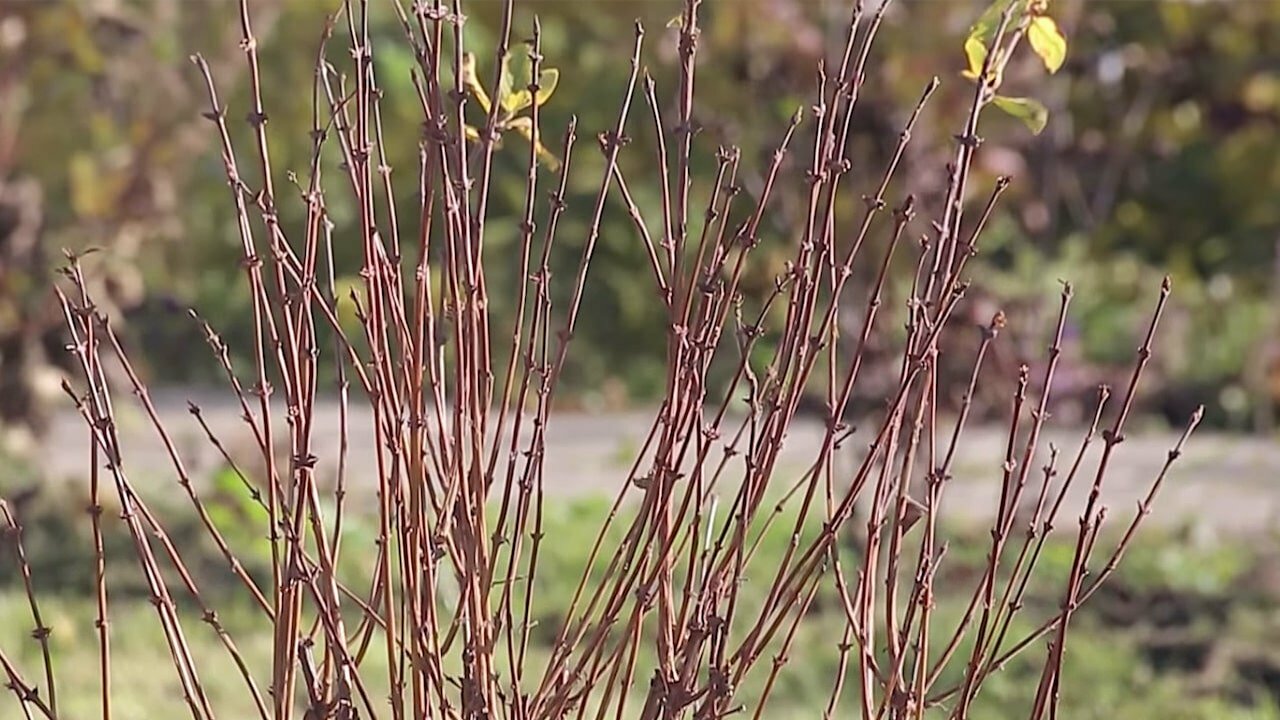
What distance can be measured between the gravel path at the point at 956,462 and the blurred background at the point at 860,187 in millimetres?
62

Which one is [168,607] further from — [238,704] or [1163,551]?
[1163,551]

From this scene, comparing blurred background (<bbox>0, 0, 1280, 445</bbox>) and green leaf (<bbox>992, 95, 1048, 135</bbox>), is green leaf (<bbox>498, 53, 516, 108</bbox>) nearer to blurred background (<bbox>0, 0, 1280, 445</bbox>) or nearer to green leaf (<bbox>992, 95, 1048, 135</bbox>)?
green leaf (<bbox>992, 95, 1048, 135</bbox>)

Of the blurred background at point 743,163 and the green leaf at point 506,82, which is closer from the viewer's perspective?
the green leaf at point 506,82

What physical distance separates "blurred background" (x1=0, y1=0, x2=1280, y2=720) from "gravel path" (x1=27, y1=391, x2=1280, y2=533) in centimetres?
6

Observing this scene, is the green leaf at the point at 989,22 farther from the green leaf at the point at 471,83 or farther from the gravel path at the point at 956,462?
the gravel path at the point at 956,462

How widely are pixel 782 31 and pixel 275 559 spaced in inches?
154

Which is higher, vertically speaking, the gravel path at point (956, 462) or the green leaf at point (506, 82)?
the green leaf at point (506, 82)

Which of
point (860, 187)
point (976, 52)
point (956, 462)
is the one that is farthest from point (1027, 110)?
point (956, 462)

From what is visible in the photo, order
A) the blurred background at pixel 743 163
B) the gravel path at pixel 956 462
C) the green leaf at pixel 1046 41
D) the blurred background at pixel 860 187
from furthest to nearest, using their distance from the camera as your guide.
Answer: the gravel path at pixel 956 462
the blurred background at pixel 743 163
the blurred background at pixel 860 187
the green leaf at pixel 1046 41

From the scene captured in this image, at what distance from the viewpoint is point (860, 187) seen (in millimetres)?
4746

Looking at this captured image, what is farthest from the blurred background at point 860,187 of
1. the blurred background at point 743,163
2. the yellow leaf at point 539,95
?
the yellow leaf at point 539,95

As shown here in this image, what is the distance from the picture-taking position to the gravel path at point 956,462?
5633mm

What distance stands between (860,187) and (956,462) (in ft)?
5.40

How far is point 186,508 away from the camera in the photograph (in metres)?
5.21
